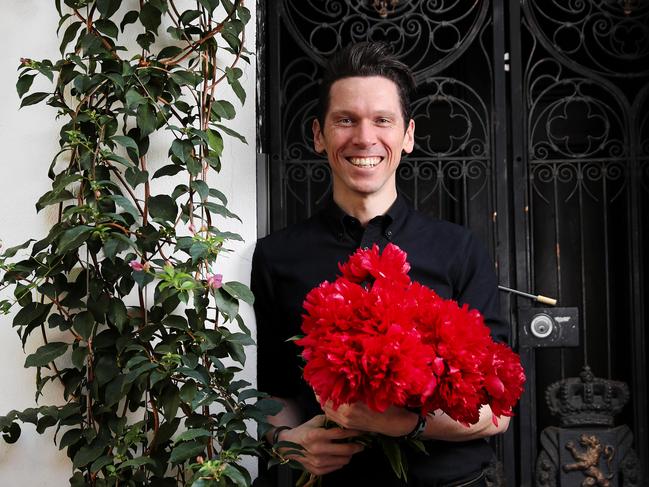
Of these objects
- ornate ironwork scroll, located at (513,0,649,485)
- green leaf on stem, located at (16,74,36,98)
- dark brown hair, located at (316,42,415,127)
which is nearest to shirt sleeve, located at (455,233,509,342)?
dark brown hair, located at (316,42,415,127)

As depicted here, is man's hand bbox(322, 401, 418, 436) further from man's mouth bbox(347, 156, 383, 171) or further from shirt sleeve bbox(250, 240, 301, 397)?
man's mouth bbox(347, 156, 383, 171)

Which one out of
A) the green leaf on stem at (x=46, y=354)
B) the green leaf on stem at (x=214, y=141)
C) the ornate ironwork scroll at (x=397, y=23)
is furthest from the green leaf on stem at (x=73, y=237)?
the ornate ironwork scroll at (x=397, y=23)

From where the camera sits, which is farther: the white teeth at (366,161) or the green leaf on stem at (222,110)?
the green leaf on stem at (222,110)

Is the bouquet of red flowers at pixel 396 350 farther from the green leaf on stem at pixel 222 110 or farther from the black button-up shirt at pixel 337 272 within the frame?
the green leaf on stem at pixel 222 110

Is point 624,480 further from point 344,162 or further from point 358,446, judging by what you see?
point 344,162

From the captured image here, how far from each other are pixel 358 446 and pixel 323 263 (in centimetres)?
53

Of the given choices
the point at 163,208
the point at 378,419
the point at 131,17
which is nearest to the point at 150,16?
the point at 131,17

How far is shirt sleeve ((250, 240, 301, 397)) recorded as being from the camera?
1.95 meters

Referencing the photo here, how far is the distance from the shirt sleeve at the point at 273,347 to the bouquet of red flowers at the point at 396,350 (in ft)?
2.15

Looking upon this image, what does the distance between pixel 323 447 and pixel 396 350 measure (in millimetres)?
540

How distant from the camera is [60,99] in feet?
6.46

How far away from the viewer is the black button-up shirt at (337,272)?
186cm

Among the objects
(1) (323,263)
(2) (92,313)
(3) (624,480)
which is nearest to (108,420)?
(2) (92,313)

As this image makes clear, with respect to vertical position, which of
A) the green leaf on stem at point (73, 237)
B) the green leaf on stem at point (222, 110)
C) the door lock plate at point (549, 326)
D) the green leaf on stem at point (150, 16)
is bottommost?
the door lock plate at point (549, 326)
